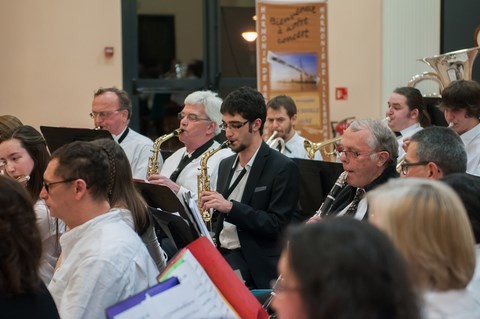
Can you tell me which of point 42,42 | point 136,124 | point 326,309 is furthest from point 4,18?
point 326,309

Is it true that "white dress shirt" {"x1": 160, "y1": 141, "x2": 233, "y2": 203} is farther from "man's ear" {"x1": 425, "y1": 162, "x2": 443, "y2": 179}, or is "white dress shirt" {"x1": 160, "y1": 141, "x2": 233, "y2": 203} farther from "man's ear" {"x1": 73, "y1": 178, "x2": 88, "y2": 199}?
"man's ear" {"x1": 73, "y1": 178, "x2": 88, "y2": 199}

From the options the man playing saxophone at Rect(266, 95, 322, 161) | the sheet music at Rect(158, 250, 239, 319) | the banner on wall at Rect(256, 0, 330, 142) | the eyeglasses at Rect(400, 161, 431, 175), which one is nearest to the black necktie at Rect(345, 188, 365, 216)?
the eyeglasses at Rect(400, 161, 431, 175)

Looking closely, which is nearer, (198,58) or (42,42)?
(42,42)

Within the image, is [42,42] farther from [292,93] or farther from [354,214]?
[354,214]

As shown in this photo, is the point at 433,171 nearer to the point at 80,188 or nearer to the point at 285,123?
the point at 80,188

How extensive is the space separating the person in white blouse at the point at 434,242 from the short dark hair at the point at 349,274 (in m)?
0.47

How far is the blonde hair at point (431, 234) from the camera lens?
64.7 inches

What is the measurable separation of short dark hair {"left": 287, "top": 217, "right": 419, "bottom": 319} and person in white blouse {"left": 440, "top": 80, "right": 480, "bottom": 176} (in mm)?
3137

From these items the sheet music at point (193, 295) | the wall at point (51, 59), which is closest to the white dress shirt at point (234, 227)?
the sheet music at point (193, 295)

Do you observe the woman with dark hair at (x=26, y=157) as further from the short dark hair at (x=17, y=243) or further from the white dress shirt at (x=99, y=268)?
the short dark hair at (x=17, y=243)

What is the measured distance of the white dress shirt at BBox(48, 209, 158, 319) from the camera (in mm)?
2285

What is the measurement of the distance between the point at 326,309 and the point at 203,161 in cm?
316

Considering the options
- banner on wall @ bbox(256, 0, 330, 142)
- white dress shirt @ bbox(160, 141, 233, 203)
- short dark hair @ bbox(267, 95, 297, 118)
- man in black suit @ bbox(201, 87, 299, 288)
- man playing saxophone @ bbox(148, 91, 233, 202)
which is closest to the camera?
man in black suit @ bbox(201, 87, 299, 288)

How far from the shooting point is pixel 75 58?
7.46 metres
